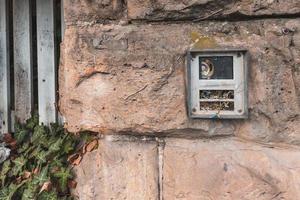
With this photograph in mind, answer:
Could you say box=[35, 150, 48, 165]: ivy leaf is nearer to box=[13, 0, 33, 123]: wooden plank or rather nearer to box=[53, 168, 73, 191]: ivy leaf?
box=[53, 168, 73, 191]: ivy leaf

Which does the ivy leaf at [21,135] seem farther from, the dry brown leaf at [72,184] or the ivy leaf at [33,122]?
the dry brown leaf at [72,184]

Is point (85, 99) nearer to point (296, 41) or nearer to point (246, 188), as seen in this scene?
point (246, 188)

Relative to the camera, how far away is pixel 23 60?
2.94 m

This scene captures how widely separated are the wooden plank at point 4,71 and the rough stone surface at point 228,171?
1364mm

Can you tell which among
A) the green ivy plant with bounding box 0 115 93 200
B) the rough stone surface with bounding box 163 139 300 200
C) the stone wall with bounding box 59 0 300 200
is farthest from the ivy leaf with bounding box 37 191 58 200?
the rough stone surface with bounding box 163 139 300 200

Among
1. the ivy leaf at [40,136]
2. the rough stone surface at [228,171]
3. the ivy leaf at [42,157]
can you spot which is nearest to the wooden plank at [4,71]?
the ivy leaf at [40,136]

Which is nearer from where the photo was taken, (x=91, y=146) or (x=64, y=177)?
(x=91, y=146)

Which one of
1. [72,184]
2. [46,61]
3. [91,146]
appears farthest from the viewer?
[46,61]

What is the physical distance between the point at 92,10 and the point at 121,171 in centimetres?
65

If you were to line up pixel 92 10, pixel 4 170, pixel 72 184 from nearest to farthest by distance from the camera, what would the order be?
pixel 92 10 → pixel 72 184 → pixel 4 170

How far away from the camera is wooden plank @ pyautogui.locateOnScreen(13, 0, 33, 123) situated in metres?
2.91

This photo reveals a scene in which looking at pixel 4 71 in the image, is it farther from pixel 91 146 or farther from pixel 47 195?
pixel 91 146

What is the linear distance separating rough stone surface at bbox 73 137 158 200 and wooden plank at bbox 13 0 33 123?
1.00 m

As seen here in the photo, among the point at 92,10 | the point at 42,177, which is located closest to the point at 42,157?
the point at 42,177
